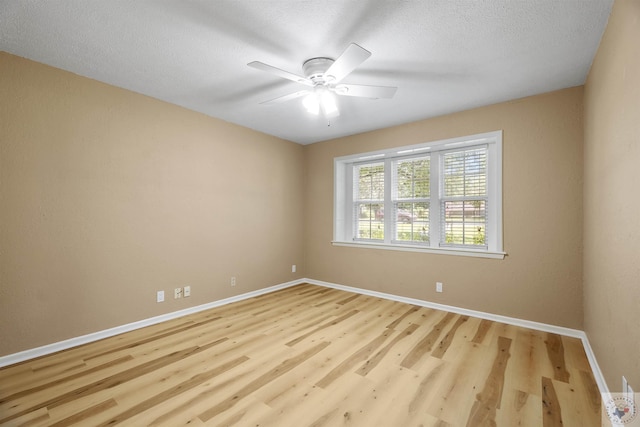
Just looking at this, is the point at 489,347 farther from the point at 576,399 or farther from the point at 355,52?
the point at 355,52

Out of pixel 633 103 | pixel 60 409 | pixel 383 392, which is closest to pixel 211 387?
pixel 60 409

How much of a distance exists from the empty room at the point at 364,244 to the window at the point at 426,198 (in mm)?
35

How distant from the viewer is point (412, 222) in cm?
413

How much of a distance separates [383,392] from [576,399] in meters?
1.28

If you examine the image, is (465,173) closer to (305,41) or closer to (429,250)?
(429,250)

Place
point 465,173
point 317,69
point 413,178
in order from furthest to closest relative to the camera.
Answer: point 413,178
point 465,173
point 317,69

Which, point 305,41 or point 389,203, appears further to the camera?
point 389,203

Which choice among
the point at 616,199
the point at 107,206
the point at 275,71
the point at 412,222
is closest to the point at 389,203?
the point at 412,222

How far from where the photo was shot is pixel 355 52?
1.78 metres

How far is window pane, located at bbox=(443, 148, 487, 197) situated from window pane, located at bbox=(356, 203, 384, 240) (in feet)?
3.58

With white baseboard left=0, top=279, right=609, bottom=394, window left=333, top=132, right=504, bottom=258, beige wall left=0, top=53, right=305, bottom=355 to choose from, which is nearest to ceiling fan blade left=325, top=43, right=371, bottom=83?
window left=333, top=132, right=504, bottom=258

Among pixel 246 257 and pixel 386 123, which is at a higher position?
pixel 386 123

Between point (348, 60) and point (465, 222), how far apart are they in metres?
2.75

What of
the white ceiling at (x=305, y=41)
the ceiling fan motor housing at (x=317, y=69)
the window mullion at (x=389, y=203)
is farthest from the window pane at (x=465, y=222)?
the ceiling fan motor housing at (x=317, y=69)
